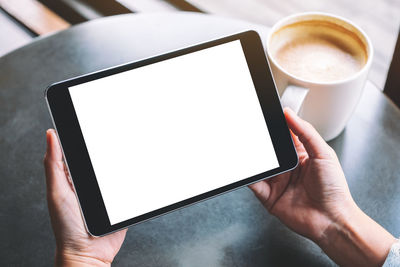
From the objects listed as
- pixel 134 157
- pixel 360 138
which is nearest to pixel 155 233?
pixel 134 157

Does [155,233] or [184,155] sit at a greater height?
[184,155]

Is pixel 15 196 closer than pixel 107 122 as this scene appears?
No

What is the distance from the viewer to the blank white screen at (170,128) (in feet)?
1.73

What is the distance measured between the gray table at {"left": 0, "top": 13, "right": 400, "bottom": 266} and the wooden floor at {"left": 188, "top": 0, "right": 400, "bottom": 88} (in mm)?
513

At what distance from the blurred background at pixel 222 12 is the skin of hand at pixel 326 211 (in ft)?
2.36

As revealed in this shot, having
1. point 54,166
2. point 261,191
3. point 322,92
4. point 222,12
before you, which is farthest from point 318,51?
point 222,12

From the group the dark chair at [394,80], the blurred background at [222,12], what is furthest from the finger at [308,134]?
the blurred background at [222,12]

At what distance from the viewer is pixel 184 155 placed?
545 millimetres

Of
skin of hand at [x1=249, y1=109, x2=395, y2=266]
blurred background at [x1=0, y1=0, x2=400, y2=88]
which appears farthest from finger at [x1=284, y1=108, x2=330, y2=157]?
blurred background at [x1=0, y1=0, x2=400, y2=88]

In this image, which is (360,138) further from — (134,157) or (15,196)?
(15,196)

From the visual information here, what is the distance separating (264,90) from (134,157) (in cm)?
18

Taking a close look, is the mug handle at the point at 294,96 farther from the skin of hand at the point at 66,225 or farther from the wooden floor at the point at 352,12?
the wooden floor at the point at 352,12

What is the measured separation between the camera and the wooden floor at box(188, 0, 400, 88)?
48.8 inches

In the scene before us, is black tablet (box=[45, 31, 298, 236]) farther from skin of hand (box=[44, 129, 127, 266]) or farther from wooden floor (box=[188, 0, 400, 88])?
wooden floor (box=[188, 0, 400, 88])
